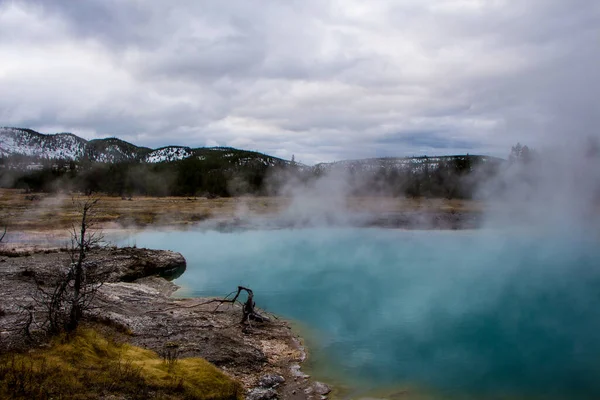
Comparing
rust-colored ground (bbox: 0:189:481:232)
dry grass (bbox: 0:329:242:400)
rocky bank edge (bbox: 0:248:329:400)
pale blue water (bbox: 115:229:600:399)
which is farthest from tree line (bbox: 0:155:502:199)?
dry grass (bbox: 0:329:242:400)

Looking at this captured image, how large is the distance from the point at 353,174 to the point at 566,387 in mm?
57992

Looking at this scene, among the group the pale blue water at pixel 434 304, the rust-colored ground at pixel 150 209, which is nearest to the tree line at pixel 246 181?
the rust-colored ground at pixel 150 209

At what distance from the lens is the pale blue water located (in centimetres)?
960

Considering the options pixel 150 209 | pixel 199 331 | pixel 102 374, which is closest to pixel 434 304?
pixel 199 331

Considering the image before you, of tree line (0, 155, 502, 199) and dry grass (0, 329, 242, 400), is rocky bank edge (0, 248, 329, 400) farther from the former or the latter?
tree line (0, 155, 502, 199)

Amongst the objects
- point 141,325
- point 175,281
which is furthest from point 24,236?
point 141,325

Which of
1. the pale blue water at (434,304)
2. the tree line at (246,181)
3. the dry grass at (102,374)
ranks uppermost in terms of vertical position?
the tree line at (246,181)

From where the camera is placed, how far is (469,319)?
13211mm

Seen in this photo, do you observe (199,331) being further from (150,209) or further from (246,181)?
(246,181)

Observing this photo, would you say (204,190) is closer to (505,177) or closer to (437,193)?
(437,193)

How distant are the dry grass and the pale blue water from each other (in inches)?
113

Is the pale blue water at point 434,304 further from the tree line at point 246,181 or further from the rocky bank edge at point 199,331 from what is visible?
the tree line at point 246,181

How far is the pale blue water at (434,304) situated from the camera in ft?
31.5

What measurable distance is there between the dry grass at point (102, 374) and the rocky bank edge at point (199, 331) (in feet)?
2.35
